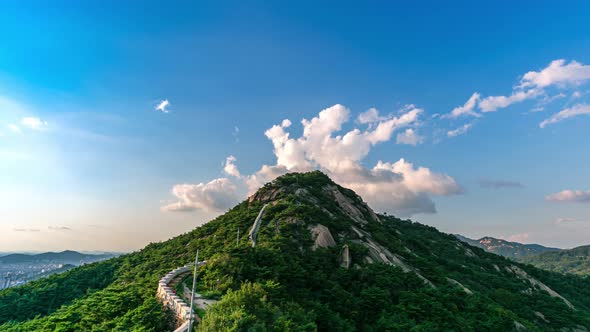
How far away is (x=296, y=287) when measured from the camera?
106 ft

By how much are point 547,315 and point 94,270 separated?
8048cm

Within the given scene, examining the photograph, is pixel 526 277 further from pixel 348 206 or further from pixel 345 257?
pixel 345 257

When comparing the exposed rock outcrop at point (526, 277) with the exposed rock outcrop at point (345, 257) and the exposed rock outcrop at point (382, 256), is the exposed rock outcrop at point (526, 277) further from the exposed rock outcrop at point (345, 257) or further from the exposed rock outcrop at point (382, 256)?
the exposed rock outcrop at point (345, 257)

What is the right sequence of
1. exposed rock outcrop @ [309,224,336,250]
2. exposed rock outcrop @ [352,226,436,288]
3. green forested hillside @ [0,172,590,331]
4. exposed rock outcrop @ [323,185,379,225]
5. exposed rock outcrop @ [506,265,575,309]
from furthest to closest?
exposed rock outcrop @ [506,265,575,309] < exposed rock outcrop @ [323,185,379,225] < exposed rock outcrop @ [352,226,436,288] < exposed rock outcrop @ [309,224,336,250] < green forested hillside @ [0,172,590,331]

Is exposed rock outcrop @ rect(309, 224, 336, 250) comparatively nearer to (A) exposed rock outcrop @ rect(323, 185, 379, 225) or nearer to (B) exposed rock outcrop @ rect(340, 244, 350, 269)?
(B) exposed rock outcrop @ rect(340, 244, 350, 269)

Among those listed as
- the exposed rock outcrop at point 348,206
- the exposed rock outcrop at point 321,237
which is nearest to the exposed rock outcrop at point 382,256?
the exposed rock outcrop at point 321,237

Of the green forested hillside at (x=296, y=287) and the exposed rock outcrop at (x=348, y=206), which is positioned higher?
the exposed rock outcrop at (x=348, y=206)

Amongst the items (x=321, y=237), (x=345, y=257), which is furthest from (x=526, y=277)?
(x=321, y=237)

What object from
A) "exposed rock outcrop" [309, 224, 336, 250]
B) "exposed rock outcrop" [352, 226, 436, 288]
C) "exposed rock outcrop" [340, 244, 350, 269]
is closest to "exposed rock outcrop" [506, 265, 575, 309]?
"exposed rock outcrop" [352, 226, 436, 288]

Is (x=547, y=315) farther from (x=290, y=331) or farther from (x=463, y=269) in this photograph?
(x=290, y=331)

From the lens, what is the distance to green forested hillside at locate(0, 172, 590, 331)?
2408 cm

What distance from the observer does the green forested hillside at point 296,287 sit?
2408cm

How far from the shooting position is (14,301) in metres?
47.2

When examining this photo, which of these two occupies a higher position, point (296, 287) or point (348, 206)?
point (348, 206)
